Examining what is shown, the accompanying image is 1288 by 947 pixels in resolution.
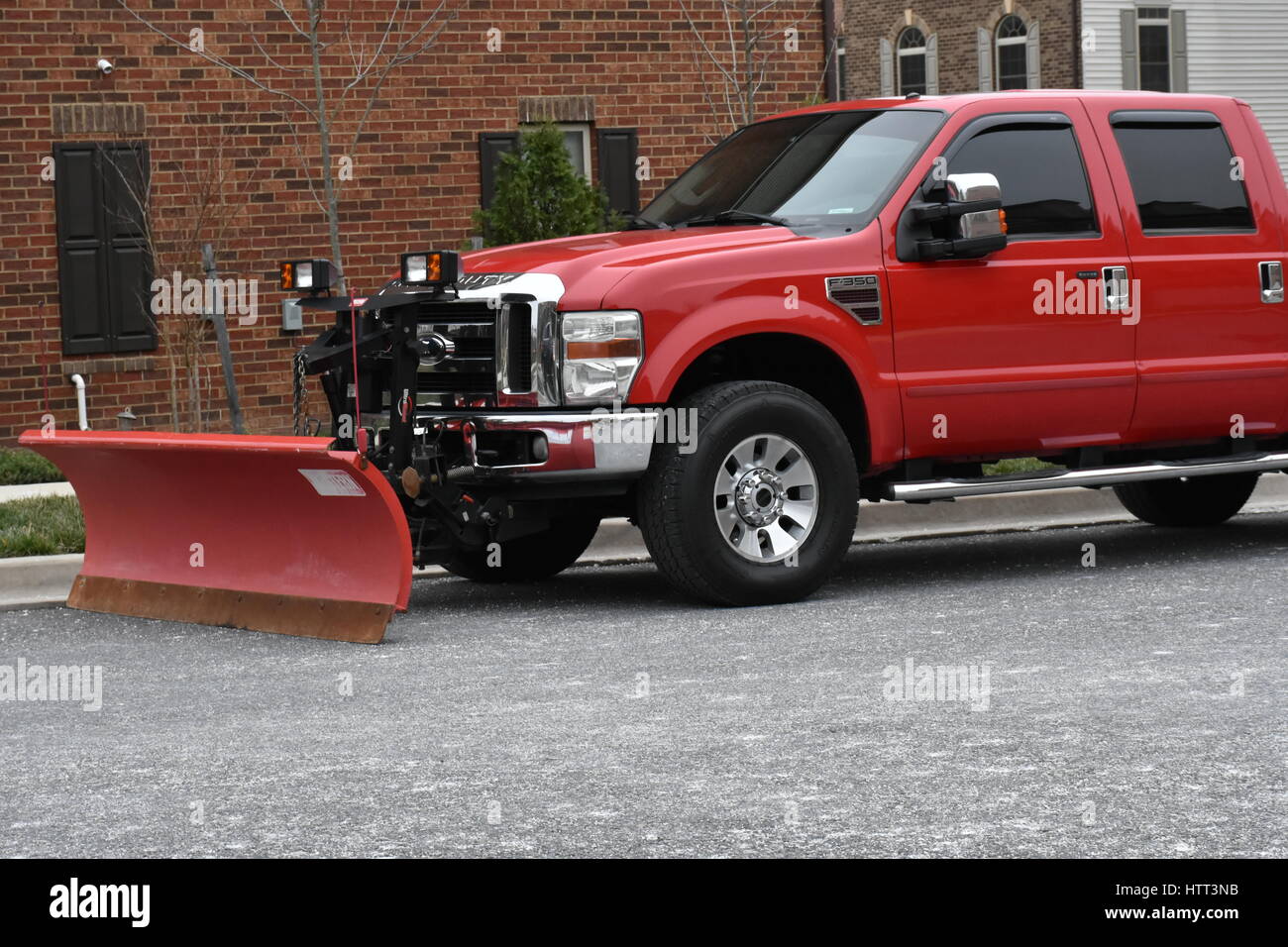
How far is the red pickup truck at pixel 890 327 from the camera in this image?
8.41 meters

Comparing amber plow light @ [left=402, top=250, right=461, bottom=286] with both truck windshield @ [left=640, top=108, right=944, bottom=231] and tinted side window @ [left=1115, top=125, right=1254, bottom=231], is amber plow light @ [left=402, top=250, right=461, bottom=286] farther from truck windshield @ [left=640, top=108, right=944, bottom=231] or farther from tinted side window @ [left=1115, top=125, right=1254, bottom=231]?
tinted side window @ [left=1115, top=125, right=1254, bottom=231]

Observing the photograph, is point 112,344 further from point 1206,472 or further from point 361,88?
point 1206,472

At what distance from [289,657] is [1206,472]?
461 cm

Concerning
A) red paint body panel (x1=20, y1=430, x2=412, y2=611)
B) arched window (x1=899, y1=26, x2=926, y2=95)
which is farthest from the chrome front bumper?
arched window (x1=899, y1=26, x2=926, y2=95)

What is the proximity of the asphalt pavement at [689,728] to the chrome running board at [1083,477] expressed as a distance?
0.47 meters

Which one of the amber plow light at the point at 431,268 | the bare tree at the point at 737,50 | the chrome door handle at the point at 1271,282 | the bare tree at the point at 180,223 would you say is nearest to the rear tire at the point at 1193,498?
the chrome door handle at the point at 1271,282

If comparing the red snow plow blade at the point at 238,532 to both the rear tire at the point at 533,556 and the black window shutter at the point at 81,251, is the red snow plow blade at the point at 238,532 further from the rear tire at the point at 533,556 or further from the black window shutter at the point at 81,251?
the black window shutter at the point at 81,251

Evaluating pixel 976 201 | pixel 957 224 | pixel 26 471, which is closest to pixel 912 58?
pixel 26 471

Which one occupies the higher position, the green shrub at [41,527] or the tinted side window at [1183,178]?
the tinted side window at [1183,178]

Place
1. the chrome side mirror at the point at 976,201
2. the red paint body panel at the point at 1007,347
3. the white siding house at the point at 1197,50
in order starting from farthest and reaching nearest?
the white siding house at the point at 1197,50
the red paint body panel at the point at 1007,347
the chrome side mirror at the point at 976,201

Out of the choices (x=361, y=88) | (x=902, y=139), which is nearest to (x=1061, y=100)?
(x=902, y=139)

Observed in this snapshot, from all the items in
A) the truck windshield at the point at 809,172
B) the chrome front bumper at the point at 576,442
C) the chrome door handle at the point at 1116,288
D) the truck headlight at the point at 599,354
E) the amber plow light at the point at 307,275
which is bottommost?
the chrome front bumper at the point at 576,442

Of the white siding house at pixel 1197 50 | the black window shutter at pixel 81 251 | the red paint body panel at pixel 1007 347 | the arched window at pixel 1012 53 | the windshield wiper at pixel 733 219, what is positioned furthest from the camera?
the arched window at pixel 1012 53

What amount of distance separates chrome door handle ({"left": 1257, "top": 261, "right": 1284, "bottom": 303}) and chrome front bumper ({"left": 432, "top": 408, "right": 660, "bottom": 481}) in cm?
337
